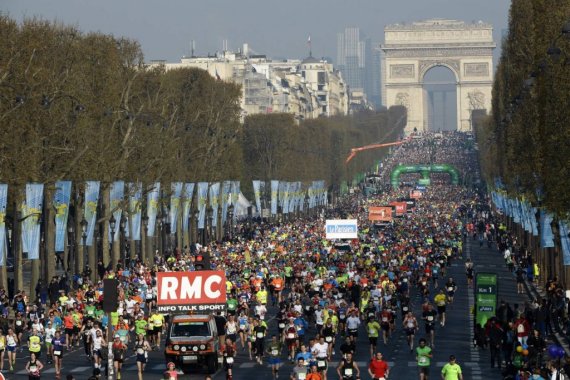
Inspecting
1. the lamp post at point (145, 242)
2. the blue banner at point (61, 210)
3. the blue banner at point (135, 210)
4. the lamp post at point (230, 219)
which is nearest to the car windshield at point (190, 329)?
the blue banner at point (61, 210)

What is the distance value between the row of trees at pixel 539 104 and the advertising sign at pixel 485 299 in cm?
363

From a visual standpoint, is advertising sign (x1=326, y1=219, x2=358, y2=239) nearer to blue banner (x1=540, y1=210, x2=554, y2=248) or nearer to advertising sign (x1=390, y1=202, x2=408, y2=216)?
blue banner (x1=540, y1=210, x2=554, y2=248)

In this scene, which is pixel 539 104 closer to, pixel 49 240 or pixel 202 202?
pixel 49 240

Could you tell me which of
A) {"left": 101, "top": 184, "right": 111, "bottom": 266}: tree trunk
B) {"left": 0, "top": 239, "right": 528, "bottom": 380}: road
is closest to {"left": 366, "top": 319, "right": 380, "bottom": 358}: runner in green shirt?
{"left": 0, "top": 239, "right": 528, "bottom": 380}: road

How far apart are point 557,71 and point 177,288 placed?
19375 millimetres

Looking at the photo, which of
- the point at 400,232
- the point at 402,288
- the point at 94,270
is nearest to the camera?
the point at 402,288

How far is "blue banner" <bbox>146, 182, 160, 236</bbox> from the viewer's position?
9676cm

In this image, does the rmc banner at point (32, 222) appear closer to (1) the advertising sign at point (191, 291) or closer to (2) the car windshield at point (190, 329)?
(1) the advertising sign at point (191, 291)

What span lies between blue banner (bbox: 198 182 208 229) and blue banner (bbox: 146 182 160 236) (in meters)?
12.0

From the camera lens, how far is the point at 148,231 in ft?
319

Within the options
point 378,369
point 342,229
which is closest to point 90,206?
point 342,229

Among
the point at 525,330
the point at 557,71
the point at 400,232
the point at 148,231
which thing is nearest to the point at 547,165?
the point at 557,71

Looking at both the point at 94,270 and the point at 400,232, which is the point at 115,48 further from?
the point at 400,232

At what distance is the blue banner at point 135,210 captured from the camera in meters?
94.9
